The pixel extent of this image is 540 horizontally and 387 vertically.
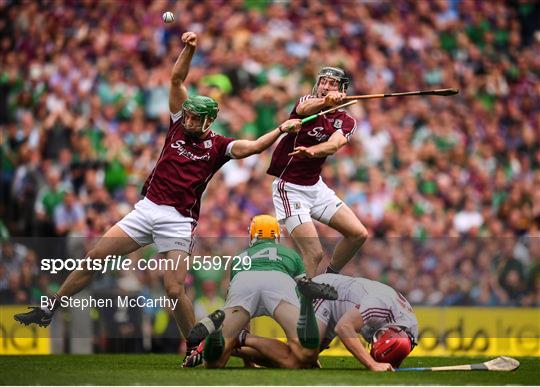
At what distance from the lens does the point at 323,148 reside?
465 inches

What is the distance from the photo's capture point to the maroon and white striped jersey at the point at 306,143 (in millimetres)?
12430

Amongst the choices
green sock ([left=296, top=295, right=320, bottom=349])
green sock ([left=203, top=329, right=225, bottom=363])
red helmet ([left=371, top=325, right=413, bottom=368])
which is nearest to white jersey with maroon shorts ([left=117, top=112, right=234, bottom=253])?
green sock ([left=203, top=329, right=225, bottom=363])

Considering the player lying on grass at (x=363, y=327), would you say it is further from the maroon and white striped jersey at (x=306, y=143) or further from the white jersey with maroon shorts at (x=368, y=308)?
the maroon and white striped jersey at (x=306, y=143)

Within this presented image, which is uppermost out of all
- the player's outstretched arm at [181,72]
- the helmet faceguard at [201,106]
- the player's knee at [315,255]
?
the player's outstretched arm at [181,72]

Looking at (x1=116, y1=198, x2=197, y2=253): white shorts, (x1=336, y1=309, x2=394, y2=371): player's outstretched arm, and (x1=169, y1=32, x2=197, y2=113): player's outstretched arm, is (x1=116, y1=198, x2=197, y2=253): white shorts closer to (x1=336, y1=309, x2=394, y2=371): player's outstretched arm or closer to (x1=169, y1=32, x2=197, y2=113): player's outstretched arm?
(x1=169, y1=32, x2=197, y2=113): player's outstretched arm

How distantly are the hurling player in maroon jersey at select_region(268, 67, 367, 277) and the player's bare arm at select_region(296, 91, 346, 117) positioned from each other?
3cm

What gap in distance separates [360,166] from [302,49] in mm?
2618

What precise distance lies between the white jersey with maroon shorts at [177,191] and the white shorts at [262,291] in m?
0.81

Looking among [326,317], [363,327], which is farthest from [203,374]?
[363,327]

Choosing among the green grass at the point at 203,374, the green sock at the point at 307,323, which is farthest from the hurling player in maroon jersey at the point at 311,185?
the green sock at the point at 307,323

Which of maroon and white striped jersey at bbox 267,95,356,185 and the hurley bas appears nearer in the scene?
maroon and white striped jersey at bbox 267,95,356,185

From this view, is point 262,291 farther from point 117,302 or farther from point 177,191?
point 117,302

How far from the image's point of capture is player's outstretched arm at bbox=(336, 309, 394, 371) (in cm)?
1088

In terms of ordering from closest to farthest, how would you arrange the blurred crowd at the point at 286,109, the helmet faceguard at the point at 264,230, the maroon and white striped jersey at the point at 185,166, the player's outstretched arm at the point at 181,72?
the player's outstretched arm at the point at 181,72, the helmet faceguard at the point at 264,230, the maroon and white striped jersey at the point at 185,166, the blurred crowd at the point at 286,109
